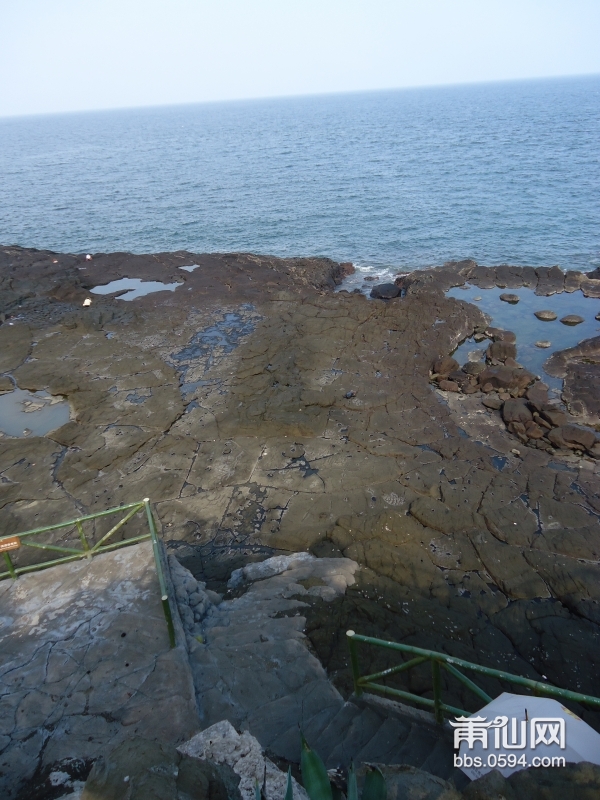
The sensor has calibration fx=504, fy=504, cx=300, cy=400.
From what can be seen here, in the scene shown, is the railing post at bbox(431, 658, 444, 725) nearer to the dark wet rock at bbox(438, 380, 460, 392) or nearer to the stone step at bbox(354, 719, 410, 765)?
the stone step at bbox(354, 719, 410, 765)

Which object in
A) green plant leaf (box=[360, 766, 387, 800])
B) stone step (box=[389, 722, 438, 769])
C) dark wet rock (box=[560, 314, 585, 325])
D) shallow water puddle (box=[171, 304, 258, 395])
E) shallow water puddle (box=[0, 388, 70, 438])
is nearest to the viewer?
green plant leaf (box=[360, 766, 387, 800])

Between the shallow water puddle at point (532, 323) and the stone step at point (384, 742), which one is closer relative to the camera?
the stone step at point (384, 742)

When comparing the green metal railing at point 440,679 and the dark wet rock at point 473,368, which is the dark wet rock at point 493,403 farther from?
the green metal railing at point 440,679

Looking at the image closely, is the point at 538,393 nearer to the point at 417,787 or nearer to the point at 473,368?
the point at 473,368

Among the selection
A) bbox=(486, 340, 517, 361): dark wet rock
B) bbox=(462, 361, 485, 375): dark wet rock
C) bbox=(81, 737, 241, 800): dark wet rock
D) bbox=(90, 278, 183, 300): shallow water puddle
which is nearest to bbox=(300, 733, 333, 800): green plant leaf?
bbox=(81, 737, 241, 800): dark wet rock

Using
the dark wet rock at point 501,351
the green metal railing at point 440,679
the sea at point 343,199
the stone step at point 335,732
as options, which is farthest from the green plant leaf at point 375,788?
the sea at point 343,199

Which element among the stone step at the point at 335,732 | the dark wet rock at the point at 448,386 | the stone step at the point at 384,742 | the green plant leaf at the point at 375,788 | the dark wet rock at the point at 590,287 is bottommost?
the dark wet rock at the point at 448,386

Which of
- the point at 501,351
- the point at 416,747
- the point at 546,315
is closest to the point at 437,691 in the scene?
the point at 416,747
